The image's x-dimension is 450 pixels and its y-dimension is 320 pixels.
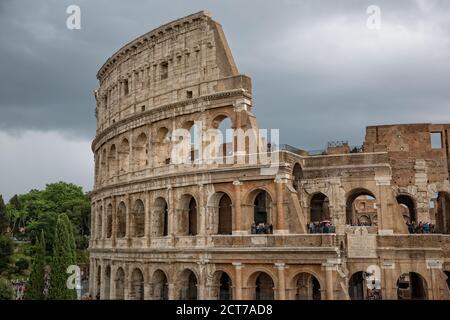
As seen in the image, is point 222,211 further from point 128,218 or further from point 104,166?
point 104,166

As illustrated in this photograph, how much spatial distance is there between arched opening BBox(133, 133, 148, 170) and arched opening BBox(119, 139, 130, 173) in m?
1.67

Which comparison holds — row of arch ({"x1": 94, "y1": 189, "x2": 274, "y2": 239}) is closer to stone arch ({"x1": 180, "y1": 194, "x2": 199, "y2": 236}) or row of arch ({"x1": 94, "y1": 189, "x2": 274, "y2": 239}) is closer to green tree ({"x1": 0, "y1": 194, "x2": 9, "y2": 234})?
stone arch ({"x1": 180, "y1": 194, "x2": 199, "y2": 236})

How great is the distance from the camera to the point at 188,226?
2673 cm

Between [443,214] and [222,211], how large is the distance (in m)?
13.6

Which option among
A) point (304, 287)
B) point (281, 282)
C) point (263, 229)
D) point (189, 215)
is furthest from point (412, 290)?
point (189, 215)

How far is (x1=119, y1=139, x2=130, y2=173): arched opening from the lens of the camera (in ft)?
103

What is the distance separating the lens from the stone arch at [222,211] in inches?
990

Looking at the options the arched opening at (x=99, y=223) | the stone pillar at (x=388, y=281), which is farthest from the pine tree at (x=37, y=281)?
the stone pillar at (x=388, y=281)

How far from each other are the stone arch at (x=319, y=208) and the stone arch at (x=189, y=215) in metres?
6.51

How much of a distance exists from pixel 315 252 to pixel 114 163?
16.5 metres

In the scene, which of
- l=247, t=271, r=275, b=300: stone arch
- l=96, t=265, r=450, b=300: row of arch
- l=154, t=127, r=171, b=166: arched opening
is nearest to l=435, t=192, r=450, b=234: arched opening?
l=96, t=265, r=450, b=300: row of arch

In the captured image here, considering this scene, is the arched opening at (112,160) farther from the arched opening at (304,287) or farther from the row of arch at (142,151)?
the arched opening at (304,287)

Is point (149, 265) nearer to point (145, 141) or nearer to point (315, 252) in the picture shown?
point (145, 141)

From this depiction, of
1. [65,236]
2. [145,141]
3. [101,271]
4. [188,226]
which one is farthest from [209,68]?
[101,271]
